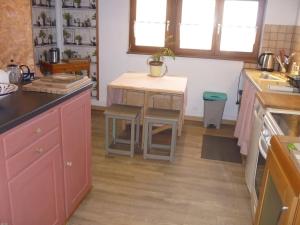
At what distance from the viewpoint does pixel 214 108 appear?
408 cm

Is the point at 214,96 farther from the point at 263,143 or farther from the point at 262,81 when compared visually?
the point at 263,143

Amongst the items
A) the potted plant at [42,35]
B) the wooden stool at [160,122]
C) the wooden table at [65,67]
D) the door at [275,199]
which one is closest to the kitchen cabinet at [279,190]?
the door at [275,199]

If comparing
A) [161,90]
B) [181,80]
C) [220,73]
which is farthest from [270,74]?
[161,90]

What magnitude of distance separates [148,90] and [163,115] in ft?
1.01

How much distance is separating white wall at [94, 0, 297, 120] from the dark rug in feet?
2.40

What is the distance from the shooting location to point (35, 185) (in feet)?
5.36

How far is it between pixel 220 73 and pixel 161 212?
2524 millimetres

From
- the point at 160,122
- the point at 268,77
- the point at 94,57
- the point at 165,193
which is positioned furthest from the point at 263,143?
the point at 94,57

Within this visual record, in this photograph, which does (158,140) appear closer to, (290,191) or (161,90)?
(161,90)

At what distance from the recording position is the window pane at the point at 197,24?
13.6 ft

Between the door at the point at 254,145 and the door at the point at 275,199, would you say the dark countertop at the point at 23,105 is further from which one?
the door at the point at 254,145

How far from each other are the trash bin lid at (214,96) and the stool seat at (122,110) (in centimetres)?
120

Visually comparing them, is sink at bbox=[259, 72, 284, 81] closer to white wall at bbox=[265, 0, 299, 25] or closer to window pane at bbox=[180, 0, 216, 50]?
white wall at bbox=[265, 0, 299, 25]

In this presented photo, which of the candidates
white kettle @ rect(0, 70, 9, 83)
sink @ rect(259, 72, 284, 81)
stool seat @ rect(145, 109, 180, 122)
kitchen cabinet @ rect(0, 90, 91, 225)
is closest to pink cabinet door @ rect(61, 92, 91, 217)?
Answer: kitchen cabinet @ rect(0, 90, 91, 225)
